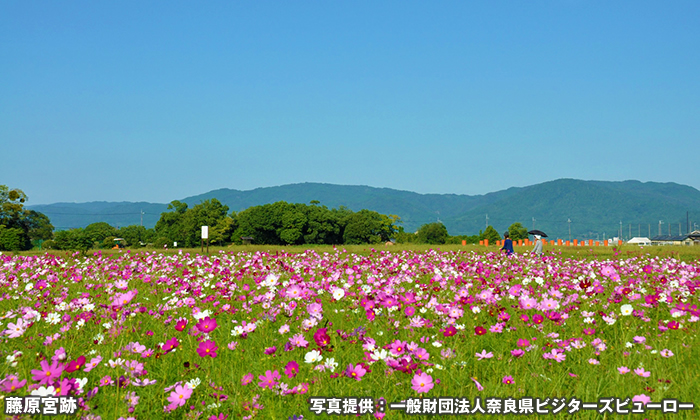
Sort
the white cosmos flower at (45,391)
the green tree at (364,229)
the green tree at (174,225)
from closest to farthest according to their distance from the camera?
1. the white cosmos flower at (45,391)
2. the green tree at (174,225)
3. the green tree at (364,229)

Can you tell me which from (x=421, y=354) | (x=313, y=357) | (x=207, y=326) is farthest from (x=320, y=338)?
(x=207, y=326)

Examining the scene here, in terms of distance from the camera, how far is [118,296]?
4.29 metres

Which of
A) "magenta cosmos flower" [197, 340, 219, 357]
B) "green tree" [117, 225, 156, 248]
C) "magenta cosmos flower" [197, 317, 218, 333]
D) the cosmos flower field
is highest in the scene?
"green tree" [117, 225, 156, 248]

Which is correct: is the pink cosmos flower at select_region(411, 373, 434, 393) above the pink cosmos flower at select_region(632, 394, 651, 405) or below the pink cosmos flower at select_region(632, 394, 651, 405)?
above

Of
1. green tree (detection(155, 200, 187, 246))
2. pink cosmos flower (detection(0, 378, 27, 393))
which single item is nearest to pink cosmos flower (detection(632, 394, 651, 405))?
pink cosmos flower (detection(0, 378, 27, 393))

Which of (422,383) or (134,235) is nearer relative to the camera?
(422,383)

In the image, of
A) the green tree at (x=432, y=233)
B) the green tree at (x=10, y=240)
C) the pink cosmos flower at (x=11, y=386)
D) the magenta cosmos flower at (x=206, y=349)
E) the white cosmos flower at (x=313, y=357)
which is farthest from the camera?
Answer: the green tree at (x=432, y=233)

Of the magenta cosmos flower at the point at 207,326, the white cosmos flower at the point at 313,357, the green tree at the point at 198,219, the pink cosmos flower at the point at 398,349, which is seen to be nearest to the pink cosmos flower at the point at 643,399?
the pink cosmos flower at the point at 398,349

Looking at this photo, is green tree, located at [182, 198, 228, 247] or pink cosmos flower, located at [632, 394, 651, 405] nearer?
pink cosmos flower, located at [632, 394, 651, 405]

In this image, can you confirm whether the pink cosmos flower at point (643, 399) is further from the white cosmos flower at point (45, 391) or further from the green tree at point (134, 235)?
the green tree at point (134, 235)

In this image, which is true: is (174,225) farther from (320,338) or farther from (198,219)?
(320,338)

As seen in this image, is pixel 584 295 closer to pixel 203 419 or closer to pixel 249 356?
pixel 249 356

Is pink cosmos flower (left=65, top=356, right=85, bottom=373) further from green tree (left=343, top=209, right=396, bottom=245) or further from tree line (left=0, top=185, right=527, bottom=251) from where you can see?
green tree (left=343, top=209, right=396, bottom=245)

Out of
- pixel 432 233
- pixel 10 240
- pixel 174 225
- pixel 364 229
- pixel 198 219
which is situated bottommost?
pixel 10 240
